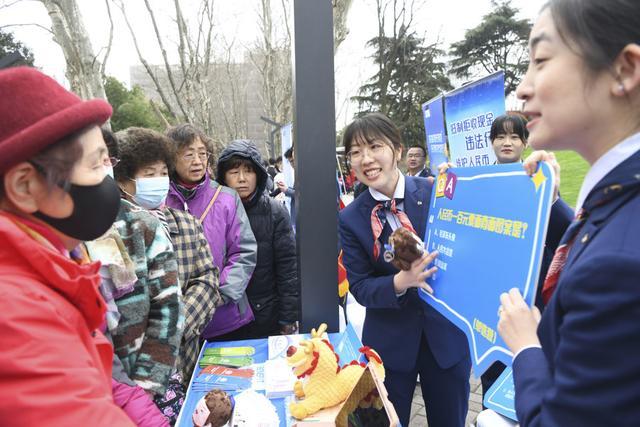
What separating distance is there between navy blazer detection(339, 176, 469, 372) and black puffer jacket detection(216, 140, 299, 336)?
0.83 meters

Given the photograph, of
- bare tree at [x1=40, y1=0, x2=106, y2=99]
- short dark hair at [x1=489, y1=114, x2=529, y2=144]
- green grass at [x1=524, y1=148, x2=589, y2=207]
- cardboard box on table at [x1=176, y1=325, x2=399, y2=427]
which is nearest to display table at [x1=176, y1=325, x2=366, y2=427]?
cardboard box on table at [x1=176, y1=325, x2=399, y2=427]

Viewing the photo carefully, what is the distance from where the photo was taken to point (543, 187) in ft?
3.47

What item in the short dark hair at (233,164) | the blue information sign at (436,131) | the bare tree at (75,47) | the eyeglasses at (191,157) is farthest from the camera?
the bare tree at (75,47)

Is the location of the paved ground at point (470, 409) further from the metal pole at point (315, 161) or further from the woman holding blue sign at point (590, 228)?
the woman holding blue sign at point (590, 228)

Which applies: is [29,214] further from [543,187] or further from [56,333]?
[543,187]

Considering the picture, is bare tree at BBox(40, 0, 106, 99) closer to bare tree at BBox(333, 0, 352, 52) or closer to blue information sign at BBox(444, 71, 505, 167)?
bare tree at BBox(333, 0, 352, 52)

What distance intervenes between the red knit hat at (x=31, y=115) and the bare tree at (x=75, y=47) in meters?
5.72

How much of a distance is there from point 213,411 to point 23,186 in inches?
40.3

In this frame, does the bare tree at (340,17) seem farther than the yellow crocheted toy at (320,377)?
Yes

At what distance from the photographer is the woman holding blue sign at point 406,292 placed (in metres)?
1.92

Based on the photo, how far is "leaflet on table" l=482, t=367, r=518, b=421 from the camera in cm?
118

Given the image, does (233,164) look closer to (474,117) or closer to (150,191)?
(150,191)

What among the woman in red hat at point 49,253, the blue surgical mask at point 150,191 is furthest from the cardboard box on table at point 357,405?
the blue surgical mask at point 150,191

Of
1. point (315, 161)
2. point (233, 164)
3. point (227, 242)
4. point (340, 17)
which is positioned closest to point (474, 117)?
point (315, 161)
